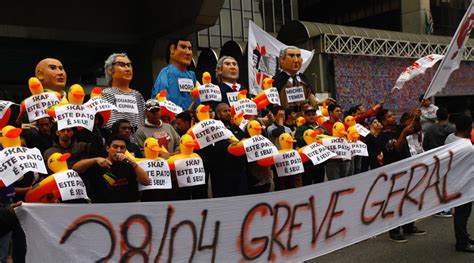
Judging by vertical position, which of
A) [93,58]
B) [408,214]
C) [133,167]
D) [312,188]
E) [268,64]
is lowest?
[408,214]

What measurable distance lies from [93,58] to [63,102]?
55.6 feet

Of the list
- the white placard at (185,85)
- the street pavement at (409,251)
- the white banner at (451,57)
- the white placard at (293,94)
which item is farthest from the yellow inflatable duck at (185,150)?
the white banner at (451,57)

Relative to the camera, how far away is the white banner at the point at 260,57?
27.8ft

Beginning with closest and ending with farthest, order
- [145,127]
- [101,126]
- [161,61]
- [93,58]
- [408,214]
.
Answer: [101,126] < [145,127] < [408,214] < [161,61] < [93,58]

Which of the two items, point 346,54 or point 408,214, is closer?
point 408,214

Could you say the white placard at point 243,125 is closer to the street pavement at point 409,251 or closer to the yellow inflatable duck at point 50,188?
the street pavement at point 409,251

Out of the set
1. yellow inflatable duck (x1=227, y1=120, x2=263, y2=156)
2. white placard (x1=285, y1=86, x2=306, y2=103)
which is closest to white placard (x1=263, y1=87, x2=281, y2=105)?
white placard (x1=285, y1=86, x2=306, y2=103)

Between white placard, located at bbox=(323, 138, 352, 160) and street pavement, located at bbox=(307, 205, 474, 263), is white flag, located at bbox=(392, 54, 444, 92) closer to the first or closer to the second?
street pavement, located at bbox=(307, 205, 474, 263)

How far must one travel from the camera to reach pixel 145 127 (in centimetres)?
436

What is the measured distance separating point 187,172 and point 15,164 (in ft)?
4.09

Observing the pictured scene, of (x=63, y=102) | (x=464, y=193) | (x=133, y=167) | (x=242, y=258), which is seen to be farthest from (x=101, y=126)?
(x=464, y=193)

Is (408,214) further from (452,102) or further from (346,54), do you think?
(452,102)

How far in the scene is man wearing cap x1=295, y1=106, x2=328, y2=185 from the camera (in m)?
5.07

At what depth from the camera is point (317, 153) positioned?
14.5ft
